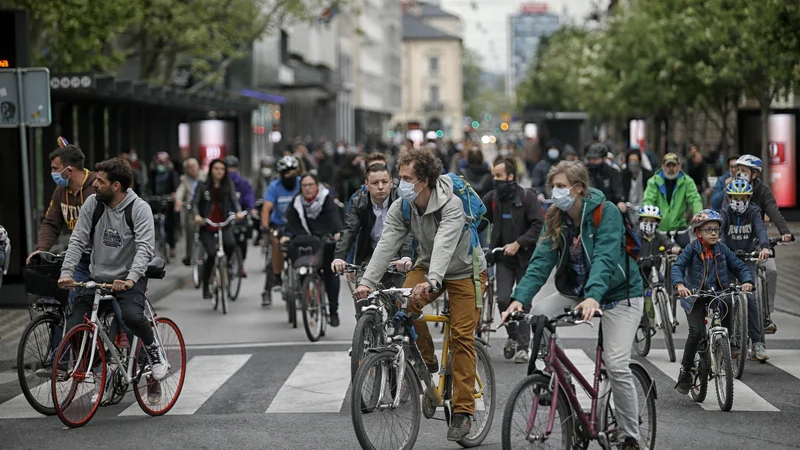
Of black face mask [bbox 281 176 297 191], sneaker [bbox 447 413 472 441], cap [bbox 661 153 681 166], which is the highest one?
cap [bbox 661 153 681 166]

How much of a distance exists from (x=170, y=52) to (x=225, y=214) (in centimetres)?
1630

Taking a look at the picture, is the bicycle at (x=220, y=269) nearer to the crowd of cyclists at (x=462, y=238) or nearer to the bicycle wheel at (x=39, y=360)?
the crowd of cyclists at (x=462, y=238)

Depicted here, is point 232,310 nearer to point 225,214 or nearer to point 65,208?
point 225,214

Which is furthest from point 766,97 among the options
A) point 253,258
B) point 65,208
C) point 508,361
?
point 65,208

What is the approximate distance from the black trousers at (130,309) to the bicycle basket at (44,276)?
82cm

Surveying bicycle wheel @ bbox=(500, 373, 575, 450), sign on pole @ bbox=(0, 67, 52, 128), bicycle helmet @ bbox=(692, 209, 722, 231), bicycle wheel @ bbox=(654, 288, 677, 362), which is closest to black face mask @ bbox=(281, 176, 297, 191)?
sign on pole @ bbox=(0, 67, 52, 128)

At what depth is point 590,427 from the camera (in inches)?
281

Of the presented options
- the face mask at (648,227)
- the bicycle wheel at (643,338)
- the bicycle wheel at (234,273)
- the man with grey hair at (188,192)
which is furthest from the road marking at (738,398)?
the man with grey hair at (188,192)

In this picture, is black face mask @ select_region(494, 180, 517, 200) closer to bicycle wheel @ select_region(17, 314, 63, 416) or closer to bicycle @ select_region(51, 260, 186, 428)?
bicycle @ select_region(51, 260, 186, 428)

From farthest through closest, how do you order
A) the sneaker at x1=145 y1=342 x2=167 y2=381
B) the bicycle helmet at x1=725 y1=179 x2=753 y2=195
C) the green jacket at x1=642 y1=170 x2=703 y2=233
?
the green jacket at x1=642 y1=170 x2=703 y2=233, the bicycle helmet at x1=725 y1=179 x2=753 y2=195, the sneaker at x1=145 y1=342 x2=167 y2=381

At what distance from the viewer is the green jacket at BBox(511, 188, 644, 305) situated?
23.4 ft

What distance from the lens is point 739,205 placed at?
1164cm

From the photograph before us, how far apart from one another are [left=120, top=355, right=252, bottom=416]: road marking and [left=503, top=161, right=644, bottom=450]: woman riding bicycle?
3554 millimetres

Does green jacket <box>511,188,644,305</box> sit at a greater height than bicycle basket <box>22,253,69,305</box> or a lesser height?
greater
